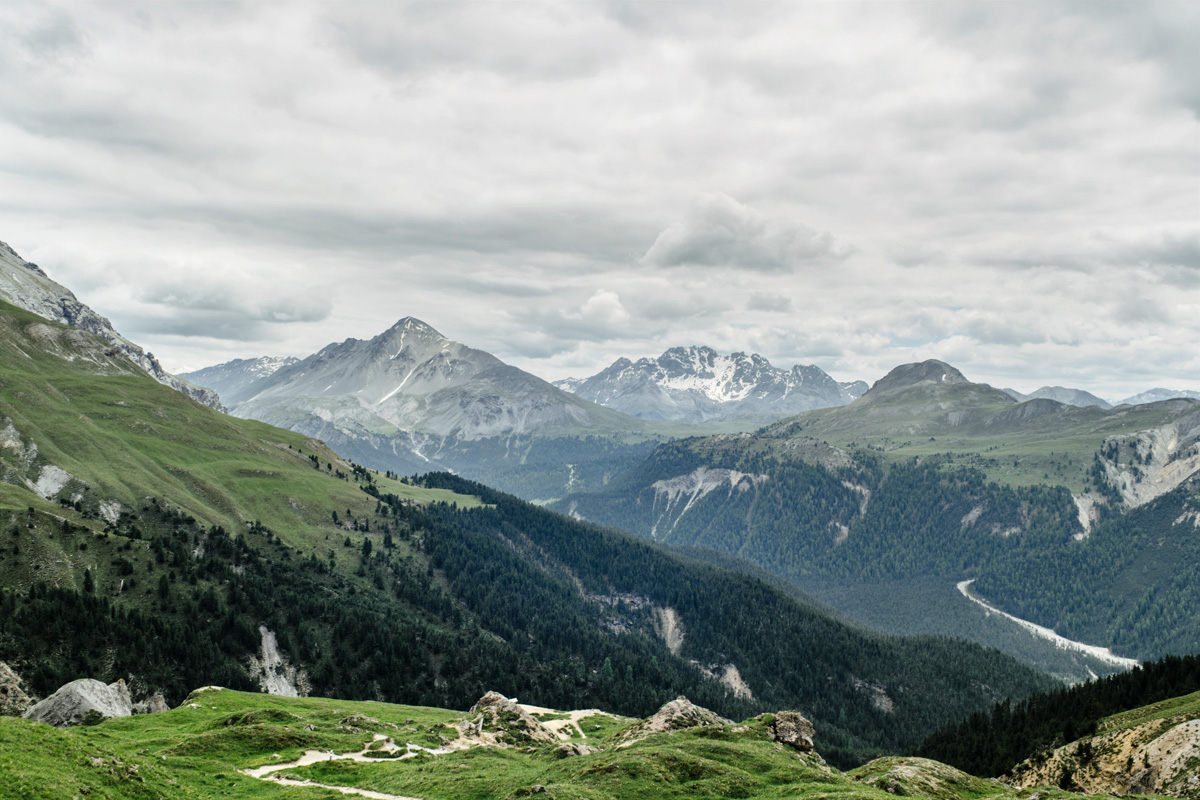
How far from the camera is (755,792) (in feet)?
209

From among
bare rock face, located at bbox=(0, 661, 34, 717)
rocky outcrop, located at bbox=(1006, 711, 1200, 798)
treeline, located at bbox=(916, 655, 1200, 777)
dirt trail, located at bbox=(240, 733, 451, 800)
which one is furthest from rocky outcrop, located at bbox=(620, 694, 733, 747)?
bare rock face, located at bbox=(0, 661, 34, 717)

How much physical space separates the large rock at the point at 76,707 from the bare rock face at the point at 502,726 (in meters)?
48.6

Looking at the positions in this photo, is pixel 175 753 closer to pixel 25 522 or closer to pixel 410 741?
pixel 410 741

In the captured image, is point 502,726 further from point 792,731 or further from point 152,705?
point 152,705

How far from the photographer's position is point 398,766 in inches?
3036

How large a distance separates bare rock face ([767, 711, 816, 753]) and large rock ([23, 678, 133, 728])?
90.7 meters

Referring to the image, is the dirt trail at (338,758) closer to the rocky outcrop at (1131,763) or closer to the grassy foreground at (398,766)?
the grassy foreground at (398,766)

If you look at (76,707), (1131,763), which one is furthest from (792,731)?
(76,707)

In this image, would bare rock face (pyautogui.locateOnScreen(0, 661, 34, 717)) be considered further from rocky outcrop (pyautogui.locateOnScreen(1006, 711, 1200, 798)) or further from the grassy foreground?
rocky outcrop (pyautogui.locateOnScreen(1006, 711, 1200, 798))

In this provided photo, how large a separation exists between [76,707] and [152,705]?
56432mm

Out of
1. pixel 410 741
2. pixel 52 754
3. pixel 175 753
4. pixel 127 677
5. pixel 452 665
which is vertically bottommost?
pixel 452 665

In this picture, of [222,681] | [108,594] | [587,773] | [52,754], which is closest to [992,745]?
[587,773]

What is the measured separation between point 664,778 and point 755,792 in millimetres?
8405

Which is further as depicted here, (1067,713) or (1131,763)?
(1067,713)
